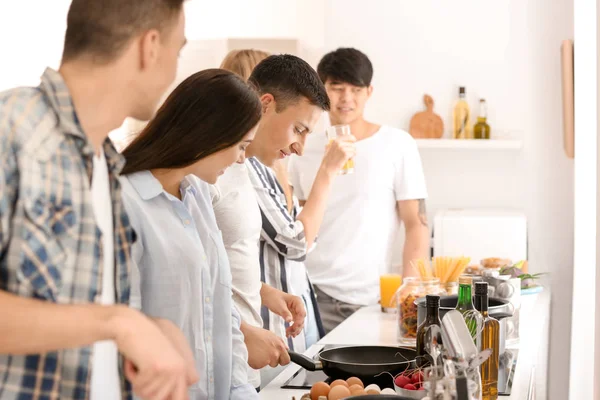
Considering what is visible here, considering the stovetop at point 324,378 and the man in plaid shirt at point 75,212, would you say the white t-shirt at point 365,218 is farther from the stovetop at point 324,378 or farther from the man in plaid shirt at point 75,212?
the man in plaid shirt at point 75,212

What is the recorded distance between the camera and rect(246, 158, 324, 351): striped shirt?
2371mm

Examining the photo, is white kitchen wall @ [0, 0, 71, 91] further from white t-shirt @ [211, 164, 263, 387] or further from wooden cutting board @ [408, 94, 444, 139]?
white t-shirt @ [211, 164, 263, 387]

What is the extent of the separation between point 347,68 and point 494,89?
141 centimetres

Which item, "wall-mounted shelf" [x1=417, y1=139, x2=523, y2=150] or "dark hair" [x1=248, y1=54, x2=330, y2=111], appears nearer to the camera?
"dark hair" [x1=248, y1=54, x2=330, y2=111]

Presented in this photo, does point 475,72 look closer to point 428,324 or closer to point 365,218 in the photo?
point 365,218

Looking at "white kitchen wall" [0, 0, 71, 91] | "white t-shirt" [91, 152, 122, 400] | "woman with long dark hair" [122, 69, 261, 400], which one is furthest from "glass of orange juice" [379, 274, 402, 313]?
"white kitchen wall" [0, 0, 71, 91]

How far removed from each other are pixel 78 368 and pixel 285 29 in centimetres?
359

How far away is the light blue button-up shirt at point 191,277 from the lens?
1.58 meters

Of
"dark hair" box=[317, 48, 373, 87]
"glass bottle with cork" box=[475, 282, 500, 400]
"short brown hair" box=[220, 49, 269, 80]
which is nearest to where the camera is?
"glass bottle with cork" box=[475, 282, 500, 400]

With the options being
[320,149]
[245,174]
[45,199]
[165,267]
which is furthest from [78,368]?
[320,149]

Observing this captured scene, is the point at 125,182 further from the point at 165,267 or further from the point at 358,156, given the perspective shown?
the point at 358,156

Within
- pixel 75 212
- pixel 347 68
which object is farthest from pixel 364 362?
pixel 347 68

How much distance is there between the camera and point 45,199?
1.02m

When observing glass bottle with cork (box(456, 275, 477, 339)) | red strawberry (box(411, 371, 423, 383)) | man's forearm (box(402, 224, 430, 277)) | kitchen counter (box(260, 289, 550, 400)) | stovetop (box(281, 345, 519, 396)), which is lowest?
kitchen counter (box(260, 289, 550, 400))
